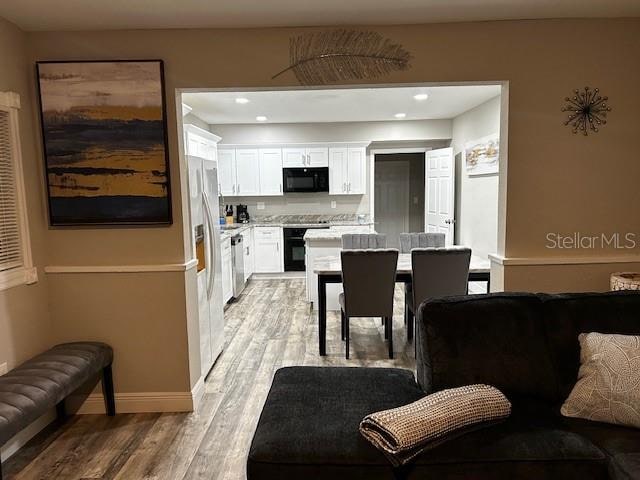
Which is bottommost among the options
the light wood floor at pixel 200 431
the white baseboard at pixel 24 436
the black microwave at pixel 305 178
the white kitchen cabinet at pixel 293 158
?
the light wood floor at pixel 200 431

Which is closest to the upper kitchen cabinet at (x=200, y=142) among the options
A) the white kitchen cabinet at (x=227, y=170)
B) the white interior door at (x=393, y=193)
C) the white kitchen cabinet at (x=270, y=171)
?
the white kitchen cabinet at (x=227, y=170)

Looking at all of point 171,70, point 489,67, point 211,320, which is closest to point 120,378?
point 211,320

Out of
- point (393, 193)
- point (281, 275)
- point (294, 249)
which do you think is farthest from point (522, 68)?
point (393, 193)

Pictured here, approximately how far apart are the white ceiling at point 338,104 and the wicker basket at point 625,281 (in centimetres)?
213

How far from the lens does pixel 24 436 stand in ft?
8.26

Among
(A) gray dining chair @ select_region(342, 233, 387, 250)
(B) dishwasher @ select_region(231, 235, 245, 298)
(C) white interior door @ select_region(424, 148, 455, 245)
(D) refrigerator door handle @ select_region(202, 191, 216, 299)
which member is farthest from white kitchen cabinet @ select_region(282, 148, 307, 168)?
(D) refrigerator door handle @ select_region(202, 191, 216, 299)

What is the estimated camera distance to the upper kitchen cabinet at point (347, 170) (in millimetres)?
6848

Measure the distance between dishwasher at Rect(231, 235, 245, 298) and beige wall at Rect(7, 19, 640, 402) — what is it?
2.75m

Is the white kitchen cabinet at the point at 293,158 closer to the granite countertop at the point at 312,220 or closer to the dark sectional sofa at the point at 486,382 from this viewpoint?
the granite countertop at the point at 312,220

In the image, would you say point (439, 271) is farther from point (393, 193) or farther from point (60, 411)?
point (393, 193)

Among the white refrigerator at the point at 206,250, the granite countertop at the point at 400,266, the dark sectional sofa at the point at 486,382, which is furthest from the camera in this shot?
the granite countertop at the point at 400,266

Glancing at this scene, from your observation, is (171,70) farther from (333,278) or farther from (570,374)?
(570,374)

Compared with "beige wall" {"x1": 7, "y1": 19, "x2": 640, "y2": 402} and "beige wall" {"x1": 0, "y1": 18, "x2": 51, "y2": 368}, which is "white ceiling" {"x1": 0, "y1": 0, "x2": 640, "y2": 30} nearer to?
"beige wall" {"x1": 7, "y1": 19, "x2": 640, "y2": 402}

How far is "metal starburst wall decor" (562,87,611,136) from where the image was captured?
2.67 meters
